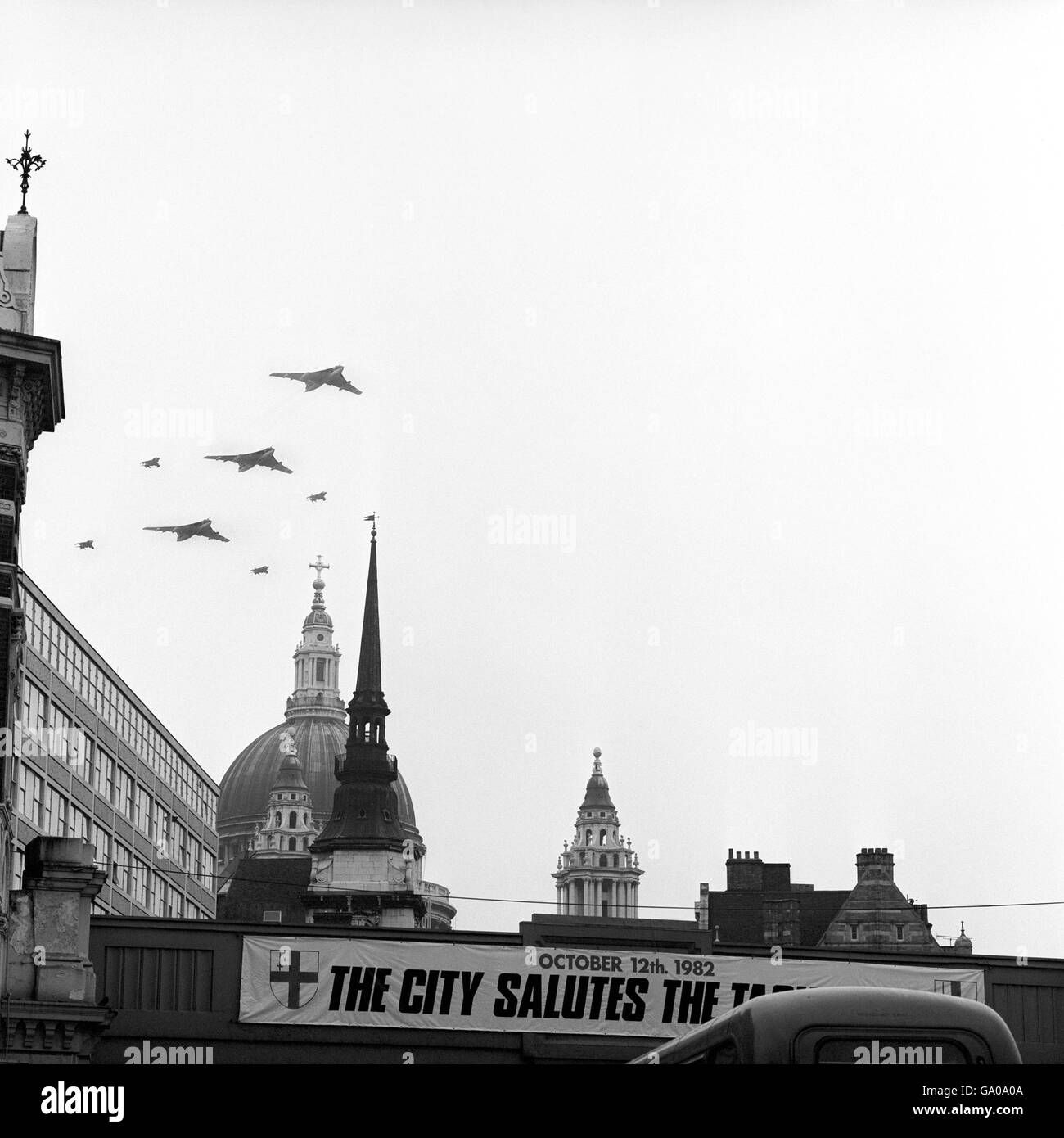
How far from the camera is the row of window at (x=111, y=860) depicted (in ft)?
293

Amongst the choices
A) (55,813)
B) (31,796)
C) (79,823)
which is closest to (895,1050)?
(31,796)

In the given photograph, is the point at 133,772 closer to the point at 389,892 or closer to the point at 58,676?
the point at 58,676

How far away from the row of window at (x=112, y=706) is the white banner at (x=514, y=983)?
182ft

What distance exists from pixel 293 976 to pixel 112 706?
7157 centimetres

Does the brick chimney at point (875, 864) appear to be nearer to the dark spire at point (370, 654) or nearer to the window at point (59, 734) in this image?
the window at point (59, 734)

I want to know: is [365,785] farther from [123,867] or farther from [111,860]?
[111,860]

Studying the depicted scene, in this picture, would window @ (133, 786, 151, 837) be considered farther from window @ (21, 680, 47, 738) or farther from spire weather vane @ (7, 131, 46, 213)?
spire weather vane @ (7, 131, 46, 213)

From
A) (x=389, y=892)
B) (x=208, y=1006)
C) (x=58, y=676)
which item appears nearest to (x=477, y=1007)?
(x=208, y=1006)

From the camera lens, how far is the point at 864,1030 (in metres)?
14.4

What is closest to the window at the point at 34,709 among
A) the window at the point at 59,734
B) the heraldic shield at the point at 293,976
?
the window at the point at 59,734

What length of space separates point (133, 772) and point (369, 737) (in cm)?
5650

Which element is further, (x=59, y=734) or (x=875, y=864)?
(x=875, y=864)
